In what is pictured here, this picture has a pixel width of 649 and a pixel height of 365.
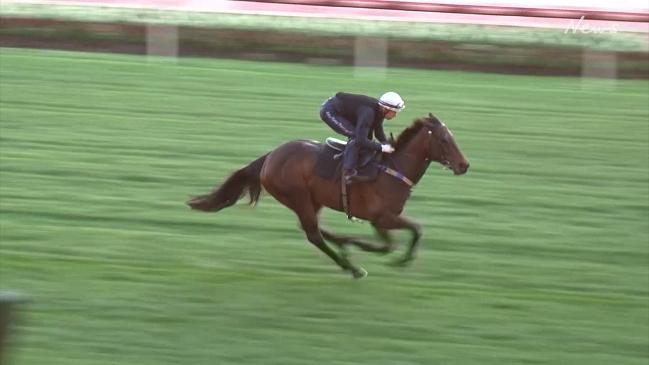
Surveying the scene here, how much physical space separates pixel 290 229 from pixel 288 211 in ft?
2.06

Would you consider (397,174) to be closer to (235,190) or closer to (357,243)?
(357,243)

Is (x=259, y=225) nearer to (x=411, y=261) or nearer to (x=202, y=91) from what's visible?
(x=411, y=261)

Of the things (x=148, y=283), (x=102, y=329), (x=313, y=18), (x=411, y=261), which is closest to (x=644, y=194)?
(x=411, y=261)

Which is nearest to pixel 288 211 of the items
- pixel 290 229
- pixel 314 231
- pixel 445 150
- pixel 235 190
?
pixel 290 229

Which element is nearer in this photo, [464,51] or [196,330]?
[196,330]

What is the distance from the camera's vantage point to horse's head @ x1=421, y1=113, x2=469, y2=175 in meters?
8.96

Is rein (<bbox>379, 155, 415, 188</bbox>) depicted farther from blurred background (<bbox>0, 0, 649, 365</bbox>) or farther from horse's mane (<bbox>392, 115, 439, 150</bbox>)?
blurred background (<bbox>0, 0, 649, 365</bbox>)

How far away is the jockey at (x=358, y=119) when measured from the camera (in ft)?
29.2

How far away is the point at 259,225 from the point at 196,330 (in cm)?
295

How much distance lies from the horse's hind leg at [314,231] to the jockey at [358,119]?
44 cm

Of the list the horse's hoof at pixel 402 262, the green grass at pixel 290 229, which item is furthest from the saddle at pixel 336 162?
the green grass at pixel 290 229

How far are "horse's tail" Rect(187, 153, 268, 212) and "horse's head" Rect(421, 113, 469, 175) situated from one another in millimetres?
1377

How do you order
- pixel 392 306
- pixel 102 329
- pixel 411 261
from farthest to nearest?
pixel 411 261 < pixel 392 306 < pixel 102 329

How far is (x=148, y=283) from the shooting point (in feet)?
29.9
